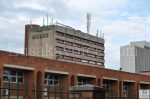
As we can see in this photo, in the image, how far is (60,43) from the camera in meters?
108

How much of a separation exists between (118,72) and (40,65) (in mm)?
16324

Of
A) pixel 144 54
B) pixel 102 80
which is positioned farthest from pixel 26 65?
pixel 144 54

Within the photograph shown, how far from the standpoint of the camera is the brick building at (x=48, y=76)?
34928mm

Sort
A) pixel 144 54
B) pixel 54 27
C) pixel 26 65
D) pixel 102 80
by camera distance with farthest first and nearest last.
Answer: pixel 144 54 < pixel 54 27 < pixel 102 80 < pixel 26 65

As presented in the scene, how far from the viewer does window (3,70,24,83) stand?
35.5 metres

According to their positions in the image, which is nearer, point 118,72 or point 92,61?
point 118,72

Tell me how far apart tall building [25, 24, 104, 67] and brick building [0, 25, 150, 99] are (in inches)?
1845

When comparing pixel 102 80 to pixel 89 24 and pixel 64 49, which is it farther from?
pixel 89 24

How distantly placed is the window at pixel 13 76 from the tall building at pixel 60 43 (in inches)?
A: 2276

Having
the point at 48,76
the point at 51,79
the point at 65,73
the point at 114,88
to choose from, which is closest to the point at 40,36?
the point at 114,88

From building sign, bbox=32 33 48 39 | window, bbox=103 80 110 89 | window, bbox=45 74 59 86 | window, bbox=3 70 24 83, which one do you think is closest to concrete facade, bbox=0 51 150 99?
window, bbox=103 80 110 89

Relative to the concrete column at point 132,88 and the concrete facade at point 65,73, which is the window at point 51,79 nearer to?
the concrete facade at point 65,73

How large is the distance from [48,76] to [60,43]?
220 feet

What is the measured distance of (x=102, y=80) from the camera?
157 feet
